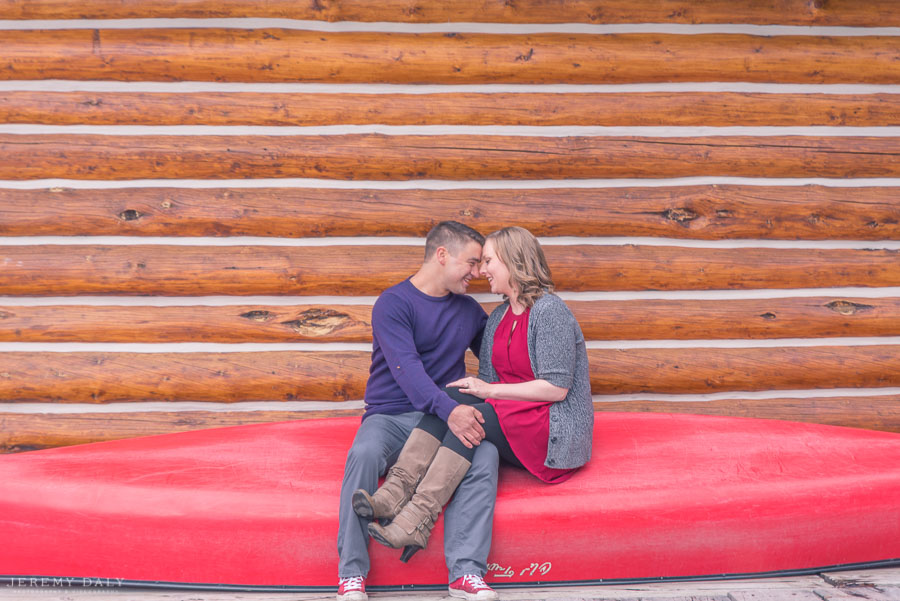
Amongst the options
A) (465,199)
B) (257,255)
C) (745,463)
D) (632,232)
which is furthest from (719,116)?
(257,255)

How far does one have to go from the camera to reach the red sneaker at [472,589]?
2.28m

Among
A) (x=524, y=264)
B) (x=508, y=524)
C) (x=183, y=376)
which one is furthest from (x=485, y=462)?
(x=183, y=376)

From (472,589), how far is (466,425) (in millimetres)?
626

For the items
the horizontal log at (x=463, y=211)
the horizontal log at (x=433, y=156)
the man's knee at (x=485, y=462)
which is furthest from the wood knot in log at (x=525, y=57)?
the man's knee at (x=485, y=462)

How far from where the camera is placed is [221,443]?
3.03 meters

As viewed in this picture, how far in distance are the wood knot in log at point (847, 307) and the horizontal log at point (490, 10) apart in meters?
1.61

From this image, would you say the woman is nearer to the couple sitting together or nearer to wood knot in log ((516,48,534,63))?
the couple sitting together

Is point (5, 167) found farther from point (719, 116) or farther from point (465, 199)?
point (719, 116)

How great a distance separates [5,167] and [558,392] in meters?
3.22

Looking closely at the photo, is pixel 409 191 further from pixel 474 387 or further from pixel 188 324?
pixel 188 324

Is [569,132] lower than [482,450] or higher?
higher

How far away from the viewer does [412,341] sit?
2.85 meters

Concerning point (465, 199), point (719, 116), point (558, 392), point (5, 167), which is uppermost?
point (719, 116)

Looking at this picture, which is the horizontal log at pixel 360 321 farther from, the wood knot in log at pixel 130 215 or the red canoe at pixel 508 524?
the red canoe at pixel 508 524
